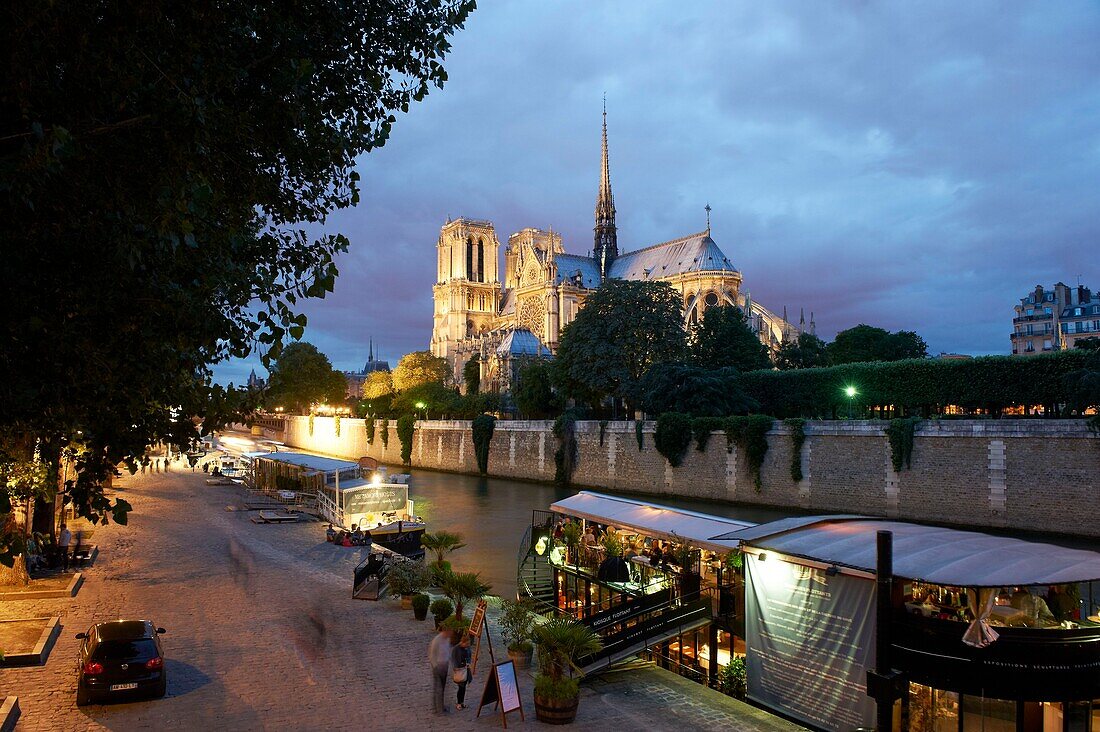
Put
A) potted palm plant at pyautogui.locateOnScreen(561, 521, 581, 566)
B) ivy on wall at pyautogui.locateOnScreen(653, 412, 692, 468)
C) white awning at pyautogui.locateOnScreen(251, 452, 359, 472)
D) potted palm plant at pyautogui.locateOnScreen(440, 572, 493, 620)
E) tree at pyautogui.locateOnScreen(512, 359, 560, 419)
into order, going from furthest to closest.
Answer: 1. tree at pyautogui.locateOnScreen(512, 359, 560, 419)
2. ivy on wall at pyautogui.locateOnScreen(653, 412, 692, 468)
3. white awning at pyautogui.locateOnScreen(251, 452, 359, 472)
4. potted palm plant at pyautogui.locateOnScreen(561, 521, 581, 566)
5. potted palm plant at pyautogui.locateOnScreen(440, 572, 493, 620)

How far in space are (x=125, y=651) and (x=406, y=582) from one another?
6212mm

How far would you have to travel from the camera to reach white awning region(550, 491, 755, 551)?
12.9 meters

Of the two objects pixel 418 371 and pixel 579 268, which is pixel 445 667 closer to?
pixel 418 371

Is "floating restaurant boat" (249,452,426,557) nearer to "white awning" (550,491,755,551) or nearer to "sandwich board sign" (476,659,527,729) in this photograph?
"white awning" (550,491,755,551)

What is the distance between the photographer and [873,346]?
7038 centimetres

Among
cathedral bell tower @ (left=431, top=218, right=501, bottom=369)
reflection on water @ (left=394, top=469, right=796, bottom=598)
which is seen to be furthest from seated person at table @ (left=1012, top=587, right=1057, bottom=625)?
cathedral bell tower @ (left=431, top=218, right=501, bottom=369)

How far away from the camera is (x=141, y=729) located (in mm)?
8844

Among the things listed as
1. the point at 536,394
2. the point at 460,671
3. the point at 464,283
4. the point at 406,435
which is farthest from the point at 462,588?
the point at 464,283

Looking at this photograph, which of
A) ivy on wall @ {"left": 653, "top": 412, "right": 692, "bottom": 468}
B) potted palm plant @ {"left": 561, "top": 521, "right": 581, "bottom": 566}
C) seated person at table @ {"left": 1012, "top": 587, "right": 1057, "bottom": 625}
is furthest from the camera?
ivy on wall @ {"left": 653, "top": 412, "right": 692, "bottom": 468}

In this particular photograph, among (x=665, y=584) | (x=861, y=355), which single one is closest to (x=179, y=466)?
(x=861, y=355)

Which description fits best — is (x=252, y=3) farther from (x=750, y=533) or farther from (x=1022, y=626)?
(x=1022, y=626)

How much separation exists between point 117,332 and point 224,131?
2.10 m

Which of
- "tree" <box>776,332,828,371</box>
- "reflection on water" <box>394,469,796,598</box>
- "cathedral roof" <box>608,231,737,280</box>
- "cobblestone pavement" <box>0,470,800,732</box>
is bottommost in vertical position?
"reflection on water" <box>394,469,796,598</box>

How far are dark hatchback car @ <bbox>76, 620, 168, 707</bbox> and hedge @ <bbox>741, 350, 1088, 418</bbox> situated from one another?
32.1 metres
